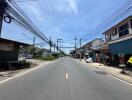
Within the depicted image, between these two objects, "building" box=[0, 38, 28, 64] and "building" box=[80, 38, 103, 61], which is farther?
"building" box=[80, 38, 103, 61]

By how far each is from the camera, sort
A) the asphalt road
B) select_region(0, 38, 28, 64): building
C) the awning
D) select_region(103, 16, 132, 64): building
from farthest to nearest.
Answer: select_region(103, 16, 132, 64): building
the awning
select_region(0, 38, 28, 64): building
the asphalt road

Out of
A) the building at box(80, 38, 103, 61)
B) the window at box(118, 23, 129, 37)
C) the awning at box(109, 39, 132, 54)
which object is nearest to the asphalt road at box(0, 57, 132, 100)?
the awning at box(109, 39, 132, 54)

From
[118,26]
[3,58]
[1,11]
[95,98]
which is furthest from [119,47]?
[95,98]

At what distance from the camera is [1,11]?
626 inches

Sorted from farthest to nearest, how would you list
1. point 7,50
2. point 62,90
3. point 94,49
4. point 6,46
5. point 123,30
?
point 94,49, point 123,30, point 7,50, point 6,46, point 62,90

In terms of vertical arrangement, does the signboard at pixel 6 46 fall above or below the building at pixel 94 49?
below

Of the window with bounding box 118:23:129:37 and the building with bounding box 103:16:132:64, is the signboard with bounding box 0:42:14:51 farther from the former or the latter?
the window with bounding box 118:23:129:37

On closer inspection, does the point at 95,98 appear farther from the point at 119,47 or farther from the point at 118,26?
the point at 118,26

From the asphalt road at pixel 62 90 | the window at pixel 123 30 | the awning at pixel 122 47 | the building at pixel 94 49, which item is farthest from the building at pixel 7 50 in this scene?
the building at pixel 94 49

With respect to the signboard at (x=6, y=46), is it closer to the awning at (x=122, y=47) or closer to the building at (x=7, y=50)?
the building at (x=7, y=50)

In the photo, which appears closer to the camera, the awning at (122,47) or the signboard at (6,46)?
the signboard at (6,46)

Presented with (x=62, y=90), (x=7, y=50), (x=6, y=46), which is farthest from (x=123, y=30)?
(x=62, y=90)

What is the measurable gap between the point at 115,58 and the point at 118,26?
6601 millimetres

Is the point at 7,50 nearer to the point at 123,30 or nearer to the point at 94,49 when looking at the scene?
the point at 123,30
